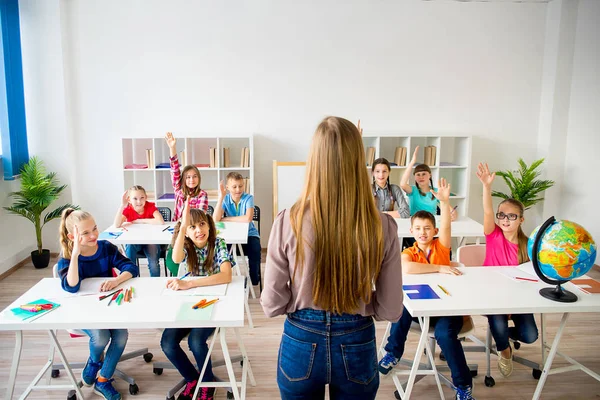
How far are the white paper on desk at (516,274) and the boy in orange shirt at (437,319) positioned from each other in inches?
12.3

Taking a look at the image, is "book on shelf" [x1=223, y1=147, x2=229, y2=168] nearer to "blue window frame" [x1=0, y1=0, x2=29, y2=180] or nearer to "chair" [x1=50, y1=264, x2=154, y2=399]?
"blue window frame" [x1=0, y1=0, x2=29, y2=180]

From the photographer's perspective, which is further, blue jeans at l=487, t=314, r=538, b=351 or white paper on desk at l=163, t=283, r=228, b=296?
blue jeans at l=487, t=314, r=538, b=351

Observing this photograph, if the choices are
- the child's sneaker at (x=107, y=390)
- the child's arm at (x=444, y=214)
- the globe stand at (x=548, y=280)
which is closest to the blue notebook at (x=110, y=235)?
the child's sneaker at (x=107, y=390)

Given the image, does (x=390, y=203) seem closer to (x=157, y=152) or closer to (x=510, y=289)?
(x=510, y=289)

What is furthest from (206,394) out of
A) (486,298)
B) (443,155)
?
(443,155)

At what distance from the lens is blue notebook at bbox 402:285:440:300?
9.36 ft

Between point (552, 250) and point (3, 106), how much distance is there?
5822 millimetres

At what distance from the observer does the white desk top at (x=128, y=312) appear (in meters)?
2.57

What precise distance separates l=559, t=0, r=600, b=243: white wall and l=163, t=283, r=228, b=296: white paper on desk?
4988 millimetres

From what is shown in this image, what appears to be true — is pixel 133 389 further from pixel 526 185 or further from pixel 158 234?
pixel 526 185

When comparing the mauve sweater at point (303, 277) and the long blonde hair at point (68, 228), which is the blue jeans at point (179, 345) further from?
the mauve sweater at point (303, 277)

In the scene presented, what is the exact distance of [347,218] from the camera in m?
1.66

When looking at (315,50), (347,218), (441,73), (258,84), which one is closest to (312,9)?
(315,50)

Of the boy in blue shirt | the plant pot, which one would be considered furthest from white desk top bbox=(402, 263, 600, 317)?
the plant pot
